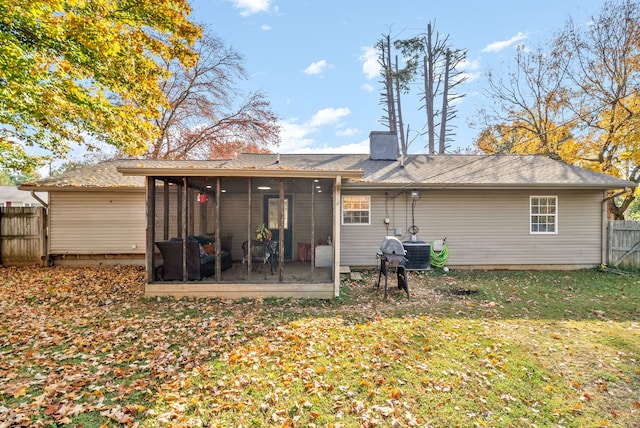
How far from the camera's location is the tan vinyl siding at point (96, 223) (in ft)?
30.8

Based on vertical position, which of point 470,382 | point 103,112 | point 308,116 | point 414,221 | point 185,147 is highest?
point 308,116

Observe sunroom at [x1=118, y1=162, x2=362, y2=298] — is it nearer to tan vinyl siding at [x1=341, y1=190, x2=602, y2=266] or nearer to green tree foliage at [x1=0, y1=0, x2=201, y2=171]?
tan vinyl siding at [x1=341, y1=190, x2=602, y2=266]

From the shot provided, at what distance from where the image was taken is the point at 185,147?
668 inches

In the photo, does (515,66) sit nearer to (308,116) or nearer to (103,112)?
(308,116)

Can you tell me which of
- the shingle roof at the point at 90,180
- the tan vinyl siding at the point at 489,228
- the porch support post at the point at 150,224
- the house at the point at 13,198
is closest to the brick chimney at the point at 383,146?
the tan vinyl siding at the point at 489,228

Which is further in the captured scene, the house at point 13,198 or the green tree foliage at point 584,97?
the house at point 13,198

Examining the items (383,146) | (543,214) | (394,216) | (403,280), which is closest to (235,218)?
(394,216)

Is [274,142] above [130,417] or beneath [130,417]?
above

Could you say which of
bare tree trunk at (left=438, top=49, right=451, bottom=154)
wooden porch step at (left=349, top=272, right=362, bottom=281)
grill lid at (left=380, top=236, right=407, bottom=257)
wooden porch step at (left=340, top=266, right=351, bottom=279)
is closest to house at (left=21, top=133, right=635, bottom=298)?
wooden porch step at (left=340, top=266, right=351, bottom=279)

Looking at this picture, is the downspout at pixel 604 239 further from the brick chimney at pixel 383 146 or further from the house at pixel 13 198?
the house at pixel 13 198

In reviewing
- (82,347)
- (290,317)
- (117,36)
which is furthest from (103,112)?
(290,317)

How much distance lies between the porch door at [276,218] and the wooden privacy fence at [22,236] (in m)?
7.02

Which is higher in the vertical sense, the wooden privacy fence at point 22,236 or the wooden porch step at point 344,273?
the wooden privacy fence at point 22,236

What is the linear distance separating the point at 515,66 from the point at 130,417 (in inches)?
778
